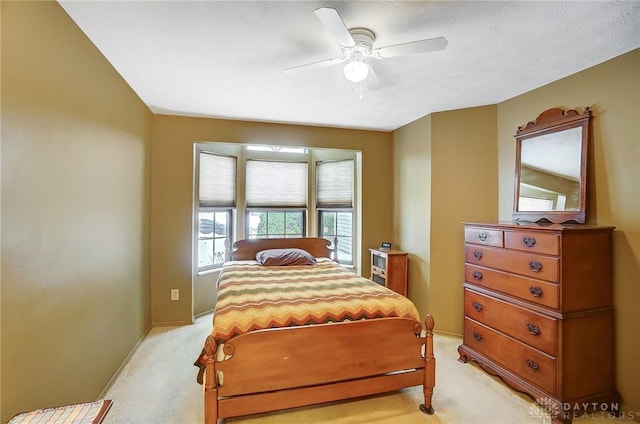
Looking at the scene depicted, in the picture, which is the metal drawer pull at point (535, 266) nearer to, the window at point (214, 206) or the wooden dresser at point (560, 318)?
the wooden dresser at point (560, 318)

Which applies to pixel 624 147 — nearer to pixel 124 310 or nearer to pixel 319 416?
pixel 319 416

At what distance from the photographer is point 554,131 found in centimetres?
A: 239

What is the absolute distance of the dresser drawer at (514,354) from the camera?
6.40 ft

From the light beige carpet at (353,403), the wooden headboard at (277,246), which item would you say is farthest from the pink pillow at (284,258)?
the light beige carpet at (353,403)

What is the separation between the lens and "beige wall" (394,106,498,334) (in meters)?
3.04

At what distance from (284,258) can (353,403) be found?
166 cm

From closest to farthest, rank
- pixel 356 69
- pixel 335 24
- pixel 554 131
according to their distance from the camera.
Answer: pixel 335 24 → pixel 356 69 → pixel 554 131

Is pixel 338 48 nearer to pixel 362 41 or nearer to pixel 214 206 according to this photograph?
pixel 362 41

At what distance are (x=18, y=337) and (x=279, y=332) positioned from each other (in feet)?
3.96

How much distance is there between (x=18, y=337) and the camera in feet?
4.20

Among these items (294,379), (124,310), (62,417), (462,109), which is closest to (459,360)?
(294,379)

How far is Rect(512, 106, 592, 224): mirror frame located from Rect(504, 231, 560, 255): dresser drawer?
0.43 meters

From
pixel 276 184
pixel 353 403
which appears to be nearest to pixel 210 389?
pixel 353 403

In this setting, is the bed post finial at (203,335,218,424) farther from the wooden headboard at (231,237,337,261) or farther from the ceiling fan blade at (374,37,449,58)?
the wooden headboard at (231,237,337,261)
